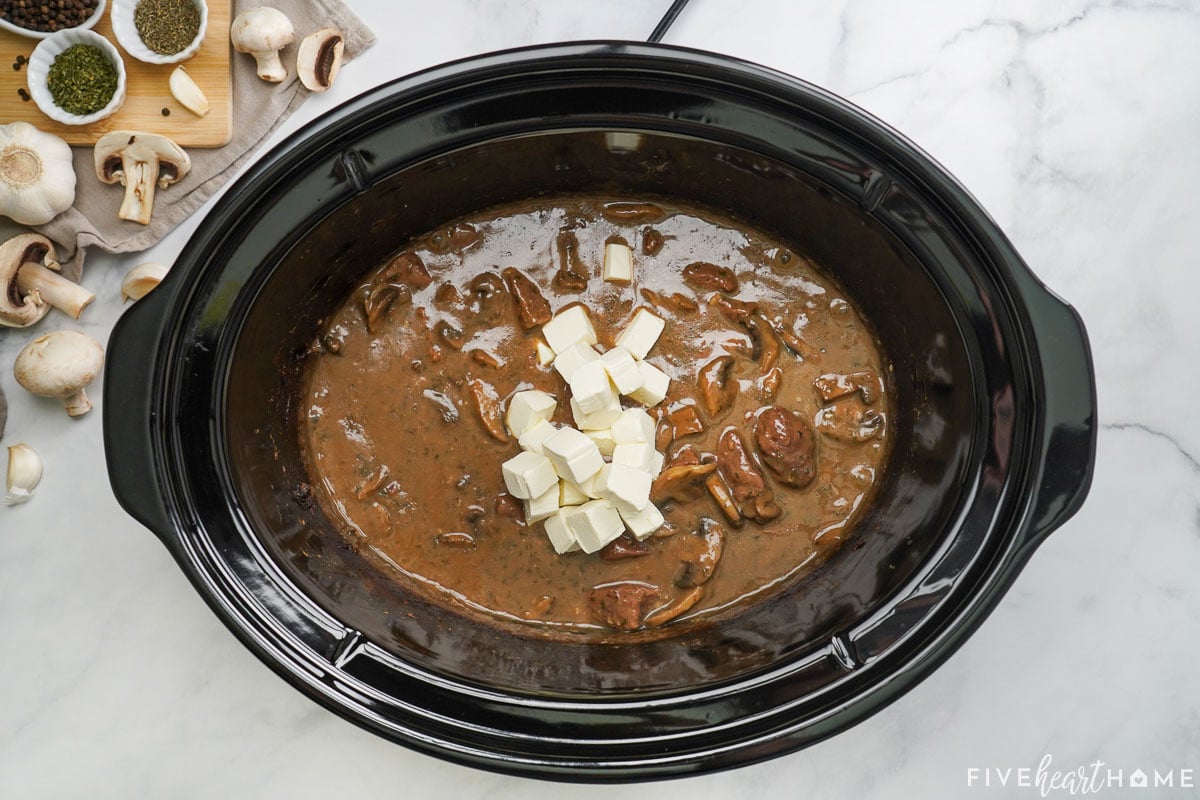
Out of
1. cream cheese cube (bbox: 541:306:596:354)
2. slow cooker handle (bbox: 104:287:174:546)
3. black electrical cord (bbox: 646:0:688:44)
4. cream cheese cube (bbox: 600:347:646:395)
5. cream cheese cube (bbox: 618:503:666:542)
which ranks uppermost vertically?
black electrical cord (bbox: 646:0:688:44)

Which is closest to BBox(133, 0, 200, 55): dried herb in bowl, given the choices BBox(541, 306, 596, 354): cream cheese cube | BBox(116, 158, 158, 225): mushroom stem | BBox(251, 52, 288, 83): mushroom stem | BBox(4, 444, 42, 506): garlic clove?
BBox(251, 52, 288, 83): mushroom stem

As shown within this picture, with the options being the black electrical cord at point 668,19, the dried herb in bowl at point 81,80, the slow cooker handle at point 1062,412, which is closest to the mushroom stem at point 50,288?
the dried herb in bowl at point 81,80

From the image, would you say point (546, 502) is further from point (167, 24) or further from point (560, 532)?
point (167, 24)

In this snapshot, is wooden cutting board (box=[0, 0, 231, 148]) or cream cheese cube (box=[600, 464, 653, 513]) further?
wooden cutting board (box=[0, 0, 231, 148])

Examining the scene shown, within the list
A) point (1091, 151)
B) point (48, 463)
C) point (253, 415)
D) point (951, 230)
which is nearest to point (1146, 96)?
point (1091, 151)

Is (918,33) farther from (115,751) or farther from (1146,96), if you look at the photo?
(115,751)

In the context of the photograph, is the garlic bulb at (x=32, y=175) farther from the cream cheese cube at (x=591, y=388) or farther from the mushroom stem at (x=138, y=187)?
the cream cheese cube at (x=591, y=388)

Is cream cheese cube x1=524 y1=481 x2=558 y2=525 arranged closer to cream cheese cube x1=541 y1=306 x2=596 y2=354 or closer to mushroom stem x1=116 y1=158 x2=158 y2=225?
cream cheese cube x1=541 y1=306 x2=596 y2=354
